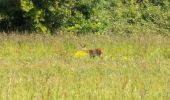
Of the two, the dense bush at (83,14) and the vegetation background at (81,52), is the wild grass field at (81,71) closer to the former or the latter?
the vegetation background at (81,52)

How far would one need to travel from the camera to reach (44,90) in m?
6.36

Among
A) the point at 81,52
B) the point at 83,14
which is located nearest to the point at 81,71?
the point at 81,52

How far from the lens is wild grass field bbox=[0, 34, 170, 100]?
642 cm

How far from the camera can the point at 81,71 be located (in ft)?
27.9

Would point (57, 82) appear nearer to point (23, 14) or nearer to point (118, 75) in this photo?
point (118, 75)

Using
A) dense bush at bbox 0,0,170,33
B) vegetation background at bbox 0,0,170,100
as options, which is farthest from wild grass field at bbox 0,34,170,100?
dense bush at bbox 0,0,170,33

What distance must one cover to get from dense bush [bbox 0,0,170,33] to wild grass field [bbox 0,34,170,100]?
1.73 meters

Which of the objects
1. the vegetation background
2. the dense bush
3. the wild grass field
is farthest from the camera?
the dense bush

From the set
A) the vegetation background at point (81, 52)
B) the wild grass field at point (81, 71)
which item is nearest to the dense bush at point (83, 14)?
the vegetation background at point (81, 52)

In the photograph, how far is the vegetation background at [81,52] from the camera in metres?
6.67

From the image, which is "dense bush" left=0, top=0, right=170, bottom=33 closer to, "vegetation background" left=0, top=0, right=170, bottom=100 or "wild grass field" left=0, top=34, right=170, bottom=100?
"vegetation background" left=0, top=0, right=170, bottom=100

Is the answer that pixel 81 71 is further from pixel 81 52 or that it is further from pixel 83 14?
pixel 83 14

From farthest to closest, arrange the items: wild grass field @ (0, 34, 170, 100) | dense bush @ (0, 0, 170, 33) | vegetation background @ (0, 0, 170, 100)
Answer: dense bush @ (0, 0, 170, 33) < vegetation background @ (0, 0, 170, 100) < wild grass field @ (0, 34, 170, 100)

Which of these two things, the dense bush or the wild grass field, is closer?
the wild grass field
